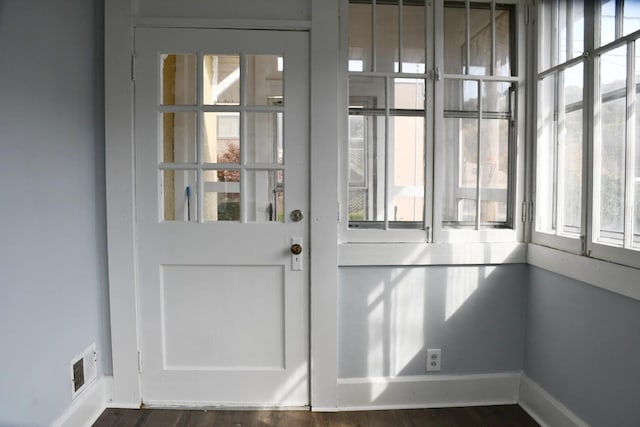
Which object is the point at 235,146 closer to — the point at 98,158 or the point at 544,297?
the point at 98,158

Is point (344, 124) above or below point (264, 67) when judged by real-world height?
below

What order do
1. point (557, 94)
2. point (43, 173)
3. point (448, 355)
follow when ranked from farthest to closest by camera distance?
point (448, 355)
point (557, 94)
point (43, 173)

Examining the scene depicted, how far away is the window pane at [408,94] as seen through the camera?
2049 mm

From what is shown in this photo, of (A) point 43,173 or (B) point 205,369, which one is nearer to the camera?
(A) point 43,173

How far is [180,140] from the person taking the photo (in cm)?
204

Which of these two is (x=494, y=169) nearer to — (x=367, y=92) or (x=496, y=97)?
(x=496, y=97)

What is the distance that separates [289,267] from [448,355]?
981 millimetres

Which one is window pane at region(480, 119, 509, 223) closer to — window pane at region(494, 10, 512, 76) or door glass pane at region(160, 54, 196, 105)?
window pane at region(494, 10, 512, 76)

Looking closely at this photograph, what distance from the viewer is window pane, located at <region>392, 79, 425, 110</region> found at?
2049mm

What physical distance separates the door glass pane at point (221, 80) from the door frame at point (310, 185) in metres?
0.16

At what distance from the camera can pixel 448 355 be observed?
2109mm

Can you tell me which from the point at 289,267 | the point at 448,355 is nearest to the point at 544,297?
the point at 448,355

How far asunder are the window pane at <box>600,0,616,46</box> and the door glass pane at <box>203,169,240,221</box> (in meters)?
1.74

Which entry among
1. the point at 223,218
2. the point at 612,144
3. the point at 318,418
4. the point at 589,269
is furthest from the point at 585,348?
the point at 223,218
